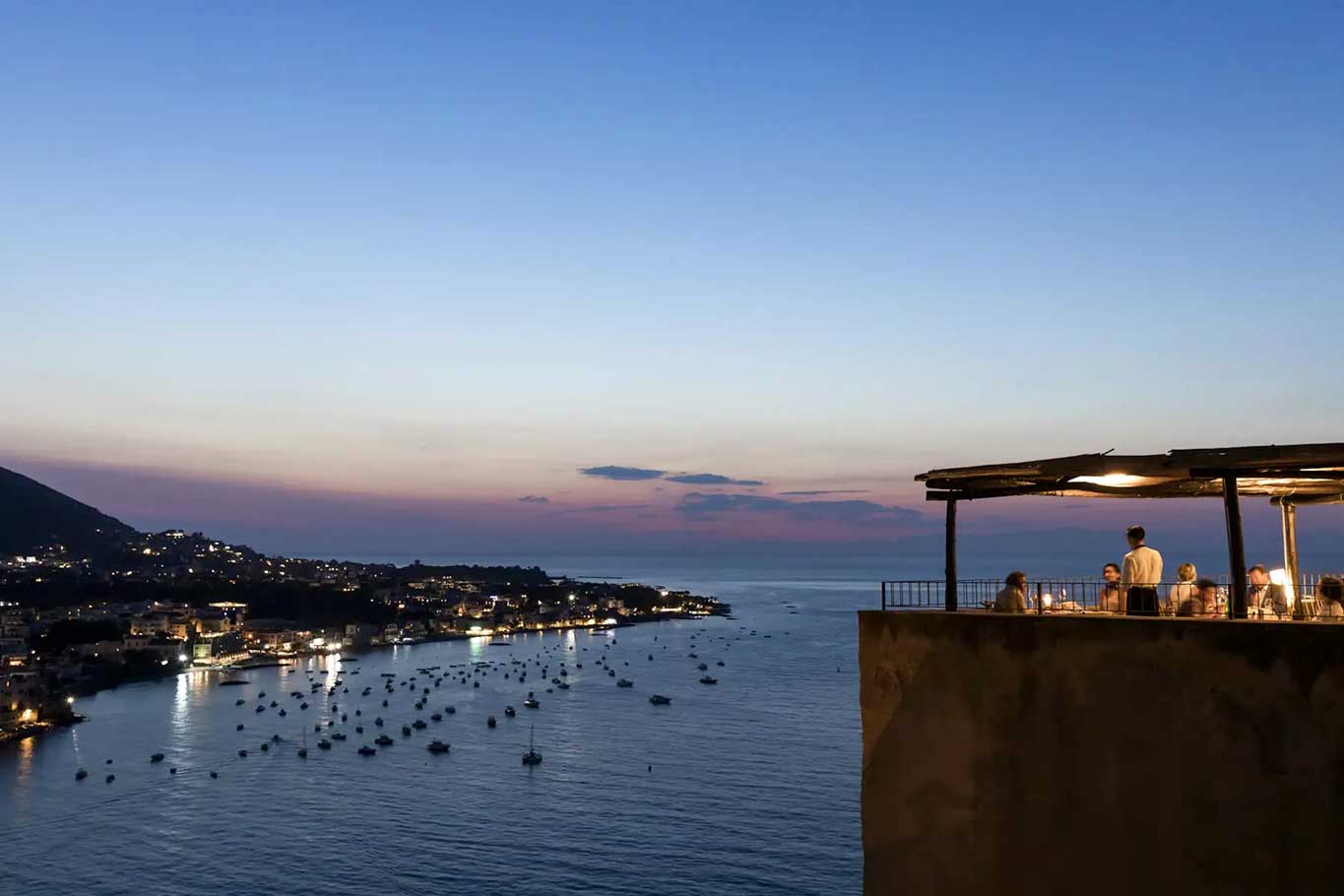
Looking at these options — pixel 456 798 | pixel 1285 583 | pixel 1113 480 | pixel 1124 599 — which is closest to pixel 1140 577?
pixel 1124 599

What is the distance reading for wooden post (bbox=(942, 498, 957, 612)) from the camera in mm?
7781

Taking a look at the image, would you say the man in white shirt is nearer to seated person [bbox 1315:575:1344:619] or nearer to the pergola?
the pergola

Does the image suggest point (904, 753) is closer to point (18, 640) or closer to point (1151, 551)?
point (1151, 551)

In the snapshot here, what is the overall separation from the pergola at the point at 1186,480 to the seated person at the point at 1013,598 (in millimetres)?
349

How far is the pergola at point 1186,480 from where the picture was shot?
6504mm

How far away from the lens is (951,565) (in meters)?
7.98

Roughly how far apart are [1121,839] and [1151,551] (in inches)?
91.1

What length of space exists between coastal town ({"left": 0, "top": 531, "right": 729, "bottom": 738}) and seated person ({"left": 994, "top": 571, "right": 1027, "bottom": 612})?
65503 mm

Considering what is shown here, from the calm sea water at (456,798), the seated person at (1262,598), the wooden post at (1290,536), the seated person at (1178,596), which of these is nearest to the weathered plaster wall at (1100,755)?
the seated person at (1262,598)

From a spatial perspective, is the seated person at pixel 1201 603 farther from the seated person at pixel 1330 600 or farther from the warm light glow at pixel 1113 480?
the warm light glow at pixel 1113 480

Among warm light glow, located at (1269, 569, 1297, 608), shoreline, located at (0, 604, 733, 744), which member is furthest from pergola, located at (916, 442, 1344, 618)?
shoreline, located at (0, 604, 733, 744)

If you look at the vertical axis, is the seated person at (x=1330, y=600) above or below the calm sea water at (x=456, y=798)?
above

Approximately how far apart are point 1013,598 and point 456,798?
131 feet

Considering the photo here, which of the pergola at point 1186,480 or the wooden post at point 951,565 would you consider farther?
the wooden post at point 951,565
